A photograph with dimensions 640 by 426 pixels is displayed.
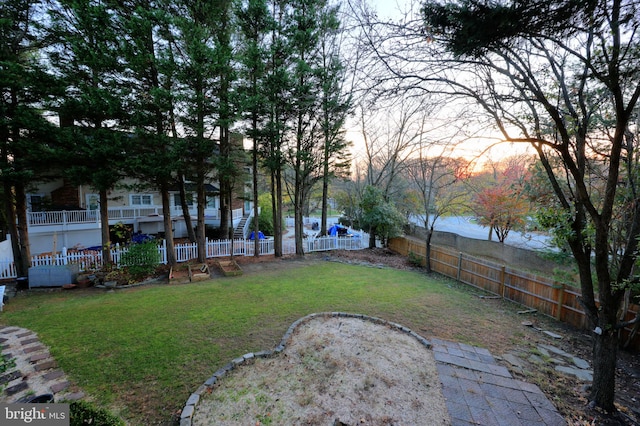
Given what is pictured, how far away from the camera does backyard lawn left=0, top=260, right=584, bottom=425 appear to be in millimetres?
3488

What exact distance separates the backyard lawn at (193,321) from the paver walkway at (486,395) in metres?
0.77

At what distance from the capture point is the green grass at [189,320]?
11.4 ft

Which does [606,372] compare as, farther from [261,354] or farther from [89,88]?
[89,88]

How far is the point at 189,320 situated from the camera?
545 cm

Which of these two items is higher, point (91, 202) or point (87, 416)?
point (91, 202)

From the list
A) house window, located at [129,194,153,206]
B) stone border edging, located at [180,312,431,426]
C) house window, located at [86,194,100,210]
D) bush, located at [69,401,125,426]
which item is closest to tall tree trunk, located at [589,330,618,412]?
stone border edging, located at [180,312,431,426]

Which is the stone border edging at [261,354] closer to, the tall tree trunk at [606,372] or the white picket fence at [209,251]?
the tall tree trunk at [606,372]

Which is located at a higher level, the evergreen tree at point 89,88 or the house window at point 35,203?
the evergreen tree at point 89,88

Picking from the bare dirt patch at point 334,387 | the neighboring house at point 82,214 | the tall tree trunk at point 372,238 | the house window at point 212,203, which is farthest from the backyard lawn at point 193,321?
the house window at point 212,203

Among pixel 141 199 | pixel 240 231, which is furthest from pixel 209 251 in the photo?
pixel 141 199

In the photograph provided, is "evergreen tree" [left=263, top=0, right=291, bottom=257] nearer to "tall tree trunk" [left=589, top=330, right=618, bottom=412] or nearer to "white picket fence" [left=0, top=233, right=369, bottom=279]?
"white picket fence" [left=0, top=233, right=369, bottom=279]

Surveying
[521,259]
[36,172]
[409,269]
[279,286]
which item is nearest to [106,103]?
[36,172]

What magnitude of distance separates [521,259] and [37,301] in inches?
764

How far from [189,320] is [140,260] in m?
5.44
